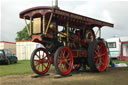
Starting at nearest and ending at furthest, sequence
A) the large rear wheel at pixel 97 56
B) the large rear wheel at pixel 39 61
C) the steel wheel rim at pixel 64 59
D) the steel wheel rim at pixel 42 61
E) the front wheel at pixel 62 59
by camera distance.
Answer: the front wheel at pixel 62 59 < the steel wheel rim at pixel 64 59 < the large rear wheel at pixel 39 61 < the steel wheel rim at pixel 42 61 < the large rear wheel at pixel 97 56

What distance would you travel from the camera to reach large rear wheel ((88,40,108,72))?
9039mm

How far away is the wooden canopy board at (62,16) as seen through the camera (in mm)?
7682

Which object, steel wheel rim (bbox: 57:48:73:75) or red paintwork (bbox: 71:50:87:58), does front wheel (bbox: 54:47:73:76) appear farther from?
red paintwork (bbox: 71:50:87:58)

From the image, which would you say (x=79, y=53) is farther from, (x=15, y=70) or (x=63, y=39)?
(x=15, y=70)

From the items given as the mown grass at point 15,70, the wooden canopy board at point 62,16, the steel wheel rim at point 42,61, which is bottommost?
the mown grass at point 15,70

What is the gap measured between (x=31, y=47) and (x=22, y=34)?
26491 millimetres

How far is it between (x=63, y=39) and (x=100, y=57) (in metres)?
2.45

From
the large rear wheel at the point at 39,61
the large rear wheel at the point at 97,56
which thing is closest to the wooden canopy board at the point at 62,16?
the large rear wheel at the point at 97,56

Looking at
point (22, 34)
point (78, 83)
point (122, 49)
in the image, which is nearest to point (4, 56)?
point (78, 83)

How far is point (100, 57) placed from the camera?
993 centimetres

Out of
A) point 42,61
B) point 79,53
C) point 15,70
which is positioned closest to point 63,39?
point 79,53

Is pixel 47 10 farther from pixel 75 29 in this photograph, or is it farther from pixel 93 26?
pixel 93 26

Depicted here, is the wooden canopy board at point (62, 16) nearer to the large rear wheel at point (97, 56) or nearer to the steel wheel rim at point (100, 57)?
the large rear wheel at point (97, 56)

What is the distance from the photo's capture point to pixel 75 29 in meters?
9.88
